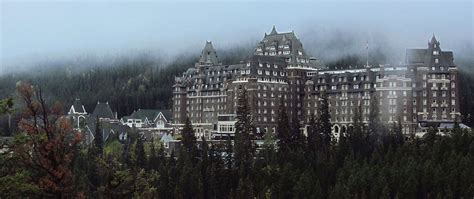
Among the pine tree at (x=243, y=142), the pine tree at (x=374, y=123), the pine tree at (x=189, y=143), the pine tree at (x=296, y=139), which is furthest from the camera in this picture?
the pine tree at (x=374, y=123)

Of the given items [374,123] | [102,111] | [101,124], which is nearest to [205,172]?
[374,123]

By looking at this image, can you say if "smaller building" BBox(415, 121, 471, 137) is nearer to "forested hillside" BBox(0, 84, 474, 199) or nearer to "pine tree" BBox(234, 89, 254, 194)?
"forested hillside" BBox(0, 84, 474, 199)

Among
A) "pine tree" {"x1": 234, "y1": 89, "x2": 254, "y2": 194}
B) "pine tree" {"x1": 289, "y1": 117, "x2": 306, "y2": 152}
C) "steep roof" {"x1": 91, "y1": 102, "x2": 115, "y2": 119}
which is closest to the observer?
"pine tree" {"x1": 234, "y1": 89, "x2": 254, "y2": 194}

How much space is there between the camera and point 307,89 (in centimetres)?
12375

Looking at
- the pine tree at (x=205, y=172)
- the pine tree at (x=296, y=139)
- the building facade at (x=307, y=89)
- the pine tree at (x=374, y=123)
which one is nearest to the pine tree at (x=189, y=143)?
the pine tree at (x=205, y=172)

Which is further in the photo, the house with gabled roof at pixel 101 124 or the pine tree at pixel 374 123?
the house with gabled roof at pixel 101 124

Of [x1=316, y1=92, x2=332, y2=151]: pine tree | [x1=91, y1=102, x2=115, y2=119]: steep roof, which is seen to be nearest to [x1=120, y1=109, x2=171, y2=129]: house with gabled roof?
[x1=91, y1=102, x2=115, y2=119]: steep roof

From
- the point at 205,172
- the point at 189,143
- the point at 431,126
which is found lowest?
the point at 205,172

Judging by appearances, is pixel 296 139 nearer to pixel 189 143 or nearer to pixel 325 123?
pixel 325 123

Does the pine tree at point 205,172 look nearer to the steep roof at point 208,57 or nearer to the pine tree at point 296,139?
the pine tree at point 296,139

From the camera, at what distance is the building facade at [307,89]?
113m

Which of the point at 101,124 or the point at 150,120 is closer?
the point at 101,124

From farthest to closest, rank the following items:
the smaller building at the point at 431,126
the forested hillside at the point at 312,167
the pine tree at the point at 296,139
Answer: the smaller building at the point at 431,126 → the pine tree at the point at 296,139 → the forested hillside at the point at 312,167

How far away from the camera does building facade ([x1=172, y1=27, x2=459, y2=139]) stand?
113m
